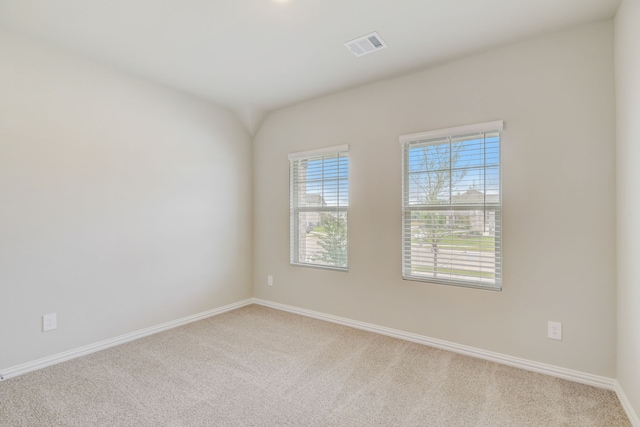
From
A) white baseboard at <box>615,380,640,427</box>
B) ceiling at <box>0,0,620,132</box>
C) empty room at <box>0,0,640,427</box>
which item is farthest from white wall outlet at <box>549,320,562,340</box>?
ceiling at <box>0,0,620,132</box>

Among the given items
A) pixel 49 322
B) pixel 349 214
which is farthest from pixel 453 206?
pixel 49 322

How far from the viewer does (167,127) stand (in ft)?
10.4

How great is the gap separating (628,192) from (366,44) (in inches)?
77.3

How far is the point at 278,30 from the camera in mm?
2219

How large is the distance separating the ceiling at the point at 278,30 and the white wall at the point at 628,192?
32 centimetres

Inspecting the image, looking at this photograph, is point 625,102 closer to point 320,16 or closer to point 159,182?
point 320,16

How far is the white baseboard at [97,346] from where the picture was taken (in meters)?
2.23

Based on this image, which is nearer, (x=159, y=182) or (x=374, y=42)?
(x=374, y=42)

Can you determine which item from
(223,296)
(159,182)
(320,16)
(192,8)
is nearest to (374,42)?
(320,16)

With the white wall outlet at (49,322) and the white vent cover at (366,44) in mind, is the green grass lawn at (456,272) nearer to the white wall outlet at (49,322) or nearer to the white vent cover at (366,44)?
the white vent cover at (366,44)

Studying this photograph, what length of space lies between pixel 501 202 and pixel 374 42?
1.59m

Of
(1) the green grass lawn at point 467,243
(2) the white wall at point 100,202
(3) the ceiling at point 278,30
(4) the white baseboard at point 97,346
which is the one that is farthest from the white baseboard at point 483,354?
(3) the ceiling at point 278,30

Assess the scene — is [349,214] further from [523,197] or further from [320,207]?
[523,197]

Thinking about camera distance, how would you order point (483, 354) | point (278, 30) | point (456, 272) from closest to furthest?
1. point (278, 30)
2. point (483, 354)
3. point (456, 272)
